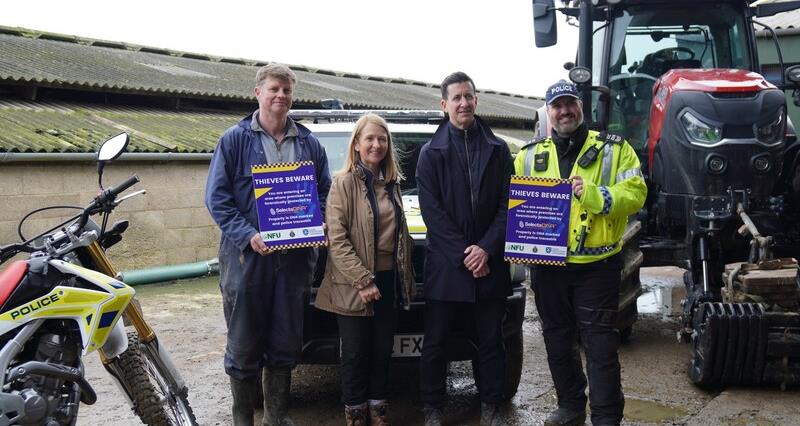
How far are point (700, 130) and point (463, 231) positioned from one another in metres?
2.10

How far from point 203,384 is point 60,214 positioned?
5.72m

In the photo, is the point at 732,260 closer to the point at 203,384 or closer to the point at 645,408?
the point at 645,408

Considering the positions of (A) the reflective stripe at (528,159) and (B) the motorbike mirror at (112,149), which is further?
(A) the reflective stripe at (528,159)

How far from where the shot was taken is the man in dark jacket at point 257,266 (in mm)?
4332

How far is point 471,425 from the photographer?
494 cm

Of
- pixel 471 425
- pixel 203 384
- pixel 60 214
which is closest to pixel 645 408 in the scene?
pixel 471 425

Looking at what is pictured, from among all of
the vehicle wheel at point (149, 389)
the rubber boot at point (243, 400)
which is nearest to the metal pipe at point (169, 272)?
the rubber boot at point (243, 400)

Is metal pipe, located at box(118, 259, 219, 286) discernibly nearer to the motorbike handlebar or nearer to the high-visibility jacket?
the motorbike handlebar

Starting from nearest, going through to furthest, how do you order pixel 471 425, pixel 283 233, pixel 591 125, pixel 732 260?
pixel 283 233 → pixel 471 425 → pixel 732 260 → pixel 591 125

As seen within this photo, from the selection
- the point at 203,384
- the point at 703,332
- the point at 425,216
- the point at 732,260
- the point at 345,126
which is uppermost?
the point at 345,126

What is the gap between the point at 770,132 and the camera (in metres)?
5.51

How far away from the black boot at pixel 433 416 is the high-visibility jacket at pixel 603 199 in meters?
1.14

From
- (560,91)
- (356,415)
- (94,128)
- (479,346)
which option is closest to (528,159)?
(560,91)

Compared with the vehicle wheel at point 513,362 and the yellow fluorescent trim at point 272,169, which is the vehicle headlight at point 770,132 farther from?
the yellow fluorescent trim at point 272,169
